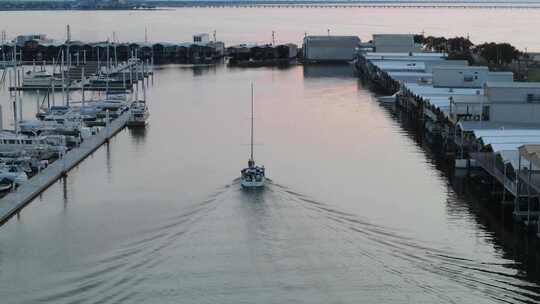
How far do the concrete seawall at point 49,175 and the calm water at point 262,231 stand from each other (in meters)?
0.10

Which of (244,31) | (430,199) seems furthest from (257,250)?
(244,31)

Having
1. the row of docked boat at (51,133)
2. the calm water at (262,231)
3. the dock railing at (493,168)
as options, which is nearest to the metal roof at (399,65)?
the row of docked boat at (51,133)

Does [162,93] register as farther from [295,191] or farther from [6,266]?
[6,266]

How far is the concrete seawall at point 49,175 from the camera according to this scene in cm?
704

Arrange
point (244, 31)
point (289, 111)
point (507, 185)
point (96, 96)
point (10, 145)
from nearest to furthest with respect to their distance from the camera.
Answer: point (507, 185) < point (10, 145) < point (289, 111) < point (96, 96) < point (244, 31)

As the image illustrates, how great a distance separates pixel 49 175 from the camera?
813 centimetres

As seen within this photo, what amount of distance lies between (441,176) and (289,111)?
462cm

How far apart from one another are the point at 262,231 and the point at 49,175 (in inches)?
108

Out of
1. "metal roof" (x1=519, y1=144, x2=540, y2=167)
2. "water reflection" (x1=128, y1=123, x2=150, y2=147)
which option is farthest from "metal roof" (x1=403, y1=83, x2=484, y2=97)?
"metal roof" (x1=519, y1=144, x2=540, y2=167)

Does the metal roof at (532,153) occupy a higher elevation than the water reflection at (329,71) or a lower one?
lower

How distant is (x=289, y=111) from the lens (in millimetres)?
12781

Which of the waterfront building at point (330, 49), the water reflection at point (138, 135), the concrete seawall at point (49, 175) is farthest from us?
the waterfront building at point (330, 49)

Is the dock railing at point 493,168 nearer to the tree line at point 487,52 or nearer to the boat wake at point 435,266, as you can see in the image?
the boat wake at point 435,266

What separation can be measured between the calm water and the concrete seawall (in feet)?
0.33
